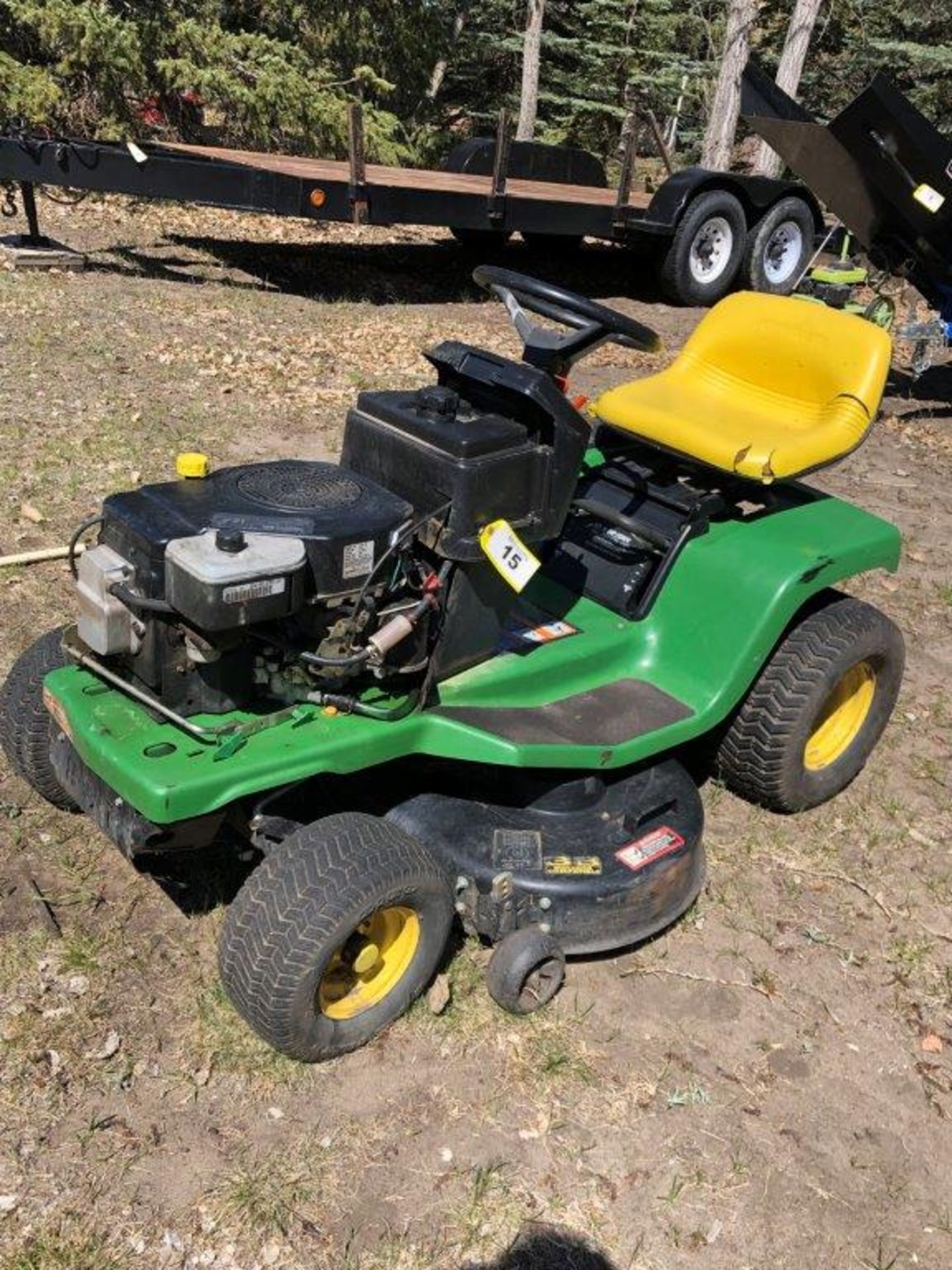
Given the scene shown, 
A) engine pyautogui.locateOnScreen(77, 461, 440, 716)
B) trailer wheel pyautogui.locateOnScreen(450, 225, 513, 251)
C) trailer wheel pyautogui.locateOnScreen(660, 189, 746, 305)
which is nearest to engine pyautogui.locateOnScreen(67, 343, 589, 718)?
engine pyautogui.locateOnScreen(77, 461, 440, 716)

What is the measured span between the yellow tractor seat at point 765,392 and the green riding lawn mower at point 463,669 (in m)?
0.01

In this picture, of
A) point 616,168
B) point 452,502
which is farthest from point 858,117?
point 616,168

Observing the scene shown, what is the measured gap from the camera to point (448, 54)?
15.2m

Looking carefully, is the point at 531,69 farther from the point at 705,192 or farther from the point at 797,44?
the point at 705,192

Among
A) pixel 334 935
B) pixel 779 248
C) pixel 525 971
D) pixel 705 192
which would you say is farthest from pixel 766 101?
pixel 334 935

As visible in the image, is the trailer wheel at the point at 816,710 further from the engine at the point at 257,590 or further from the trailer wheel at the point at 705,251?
the trailer wheel at the point at 705,251

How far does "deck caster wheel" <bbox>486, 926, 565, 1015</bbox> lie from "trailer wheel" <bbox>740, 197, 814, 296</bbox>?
823 centimetres

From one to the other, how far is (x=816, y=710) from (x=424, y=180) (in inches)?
261

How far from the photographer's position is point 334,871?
7.43ft

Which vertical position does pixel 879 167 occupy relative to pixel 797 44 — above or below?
below

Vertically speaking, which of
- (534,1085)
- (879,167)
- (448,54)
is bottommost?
(534,1085)

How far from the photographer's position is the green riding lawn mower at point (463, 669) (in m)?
2.26

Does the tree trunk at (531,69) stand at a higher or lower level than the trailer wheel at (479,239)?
higher

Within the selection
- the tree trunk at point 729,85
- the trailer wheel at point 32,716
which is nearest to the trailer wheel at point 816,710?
the trailer wheel at point 32,716
